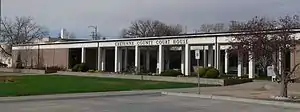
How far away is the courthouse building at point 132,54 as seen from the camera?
51.3 metres

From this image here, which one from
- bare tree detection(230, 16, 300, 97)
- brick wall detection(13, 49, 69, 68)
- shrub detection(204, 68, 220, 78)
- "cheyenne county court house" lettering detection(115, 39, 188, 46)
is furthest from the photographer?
brick wall detection(13, 49, 69, 68)

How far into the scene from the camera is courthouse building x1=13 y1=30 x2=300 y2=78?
168ft

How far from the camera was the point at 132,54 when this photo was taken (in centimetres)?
7231

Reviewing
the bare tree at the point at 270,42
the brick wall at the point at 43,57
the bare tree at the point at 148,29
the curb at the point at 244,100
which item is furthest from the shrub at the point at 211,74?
the bare tree at the point at 148,29

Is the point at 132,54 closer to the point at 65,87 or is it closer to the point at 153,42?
the point at 153,42

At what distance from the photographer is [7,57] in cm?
8850

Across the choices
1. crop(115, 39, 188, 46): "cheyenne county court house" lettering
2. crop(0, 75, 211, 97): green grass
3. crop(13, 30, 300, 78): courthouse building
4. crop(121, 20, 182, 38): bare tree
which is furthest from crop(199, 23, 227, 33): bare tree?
crop(0, 75, 211, 97): green grass

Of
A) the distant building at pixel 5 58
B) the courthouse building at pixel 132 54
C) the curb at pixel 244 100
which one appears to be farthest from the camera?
the distant building at pixel 5 58

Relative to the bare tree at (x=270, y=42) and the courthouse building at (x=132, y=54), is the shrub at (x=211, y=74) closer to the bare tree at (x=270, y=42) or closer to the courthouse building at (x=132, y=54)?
the courthouse building at (x=132, y=54)

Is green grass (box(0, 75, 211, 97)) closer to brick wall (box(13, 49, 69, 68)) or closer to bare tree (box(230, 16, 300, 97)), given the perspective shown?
bare tree (box(230, 16, 300, 97))

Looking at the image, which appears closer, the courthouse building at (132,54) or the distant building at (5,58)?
the courthouse building at (132,54)

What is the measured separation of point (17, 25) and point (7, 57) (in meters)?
6.58

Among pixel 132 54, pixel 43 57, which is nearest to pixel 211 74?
pixel 132 54

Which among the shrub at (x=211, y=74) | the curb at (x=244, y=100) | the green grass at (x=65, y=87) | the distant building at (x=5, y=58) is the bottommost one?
the curb at (x=244, y=100)
